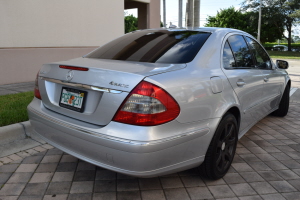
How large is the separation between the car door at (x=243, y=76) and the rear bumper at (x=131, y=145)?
679 millimetres

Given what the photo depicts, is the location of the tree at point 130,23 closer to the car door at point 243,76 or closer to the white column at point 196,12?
the white column at point 196,12

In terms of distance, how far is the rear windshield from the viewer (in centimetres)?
275

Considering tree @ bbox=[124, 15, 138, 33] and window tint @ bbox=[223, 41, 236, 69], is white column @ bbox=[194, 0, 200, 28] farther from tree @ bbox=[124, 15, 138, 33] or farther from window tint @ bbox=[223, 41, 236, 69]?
tree @ bbox=[124, 15, 138, 33]

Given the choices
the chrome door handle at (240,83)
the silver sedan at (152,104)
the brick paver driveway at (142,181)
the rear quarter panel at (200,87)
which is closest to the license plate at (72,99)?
the silver sedan at (152,104)

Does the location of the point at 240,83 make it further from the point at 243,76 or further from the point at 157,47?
the point at 157,47

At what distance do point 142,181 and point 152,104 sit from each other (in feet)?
3.50

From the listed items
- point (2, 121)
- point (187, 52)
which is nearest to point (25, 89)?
point (2, 121)

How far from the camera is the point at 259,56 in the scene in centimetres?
406

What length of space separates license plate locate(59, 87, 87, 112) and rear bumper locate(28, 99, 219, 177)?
117mm

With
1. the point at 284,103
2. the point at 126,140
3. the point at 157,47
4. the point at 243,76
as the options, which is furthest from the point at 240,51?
the point at 284,103

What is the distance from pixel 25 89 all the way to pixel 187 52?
5042 mm

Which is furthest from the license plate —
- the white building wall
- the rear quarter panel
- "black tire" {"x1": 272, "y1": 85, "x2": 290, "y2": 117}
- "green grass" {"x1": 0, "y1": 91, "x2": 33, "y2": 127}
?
the white building wall

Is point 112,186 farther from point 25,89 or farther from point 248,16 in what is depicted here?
point 248,16

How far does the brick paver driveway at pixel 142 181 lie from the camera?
2.63 metres
